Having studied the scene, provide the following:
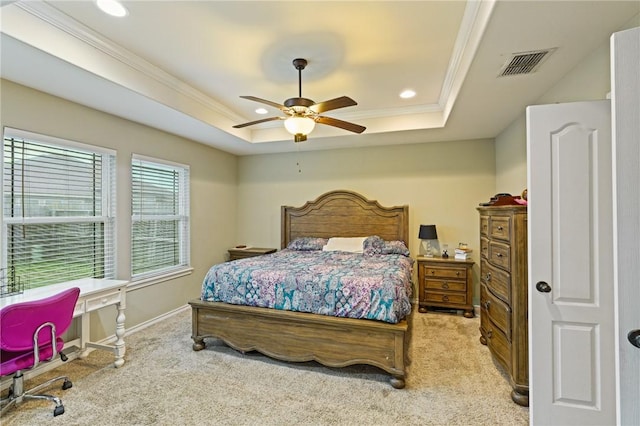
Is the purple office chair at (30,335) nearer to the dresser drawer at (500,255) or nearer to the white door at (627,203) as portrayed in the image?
the white door at (627,203)

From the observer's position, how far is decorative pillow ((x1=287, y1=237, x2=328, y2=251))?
15.8 feet

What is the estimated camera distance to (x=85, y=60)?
7.82 ft

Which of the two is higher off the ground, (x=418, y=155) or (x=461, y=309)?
(x=418, y=155)

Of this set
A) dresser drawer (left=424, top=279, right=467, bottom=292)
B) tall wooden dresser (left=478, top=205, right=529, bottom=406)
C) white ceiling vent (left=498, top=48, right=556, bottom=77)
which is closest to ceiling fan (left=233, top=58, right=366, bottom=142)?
white ceiling vent (left=498, top=48, right=556, bottom=77)

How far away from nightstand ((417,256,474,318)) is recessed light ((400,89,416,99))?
2.20 metres

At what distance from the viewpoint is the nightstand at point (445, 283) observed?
4.14 meters

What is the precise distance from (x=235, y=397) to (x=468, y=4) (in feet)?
10.7

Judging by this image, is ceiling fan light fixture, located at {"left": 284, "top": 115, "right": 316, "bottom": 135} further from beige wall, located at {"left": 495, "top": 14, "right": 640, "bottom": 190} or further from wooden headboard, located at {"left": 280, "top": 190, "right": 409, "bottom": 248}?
wooden headboard, located at {"left": 280, "top": 190, "right": 409, "bottom": 248}

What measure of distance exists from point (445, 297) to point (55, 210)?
4667 mm

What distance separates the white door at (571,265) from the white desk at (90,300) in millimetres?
3341

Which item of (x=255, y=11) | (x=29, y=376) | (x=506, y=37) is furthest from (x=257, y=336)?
(x=506, y=37)

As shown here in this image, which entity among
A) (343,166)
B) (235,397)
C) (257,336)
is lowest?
(235,397)

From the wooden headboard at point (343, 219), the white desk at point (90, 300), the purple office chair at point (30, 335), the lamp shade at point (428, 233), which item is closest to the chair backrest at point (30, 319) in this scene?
the purple office chair at point (30, 335)

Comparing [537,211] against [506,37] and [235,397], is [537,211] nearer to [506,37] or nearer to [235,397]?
[506,37]
